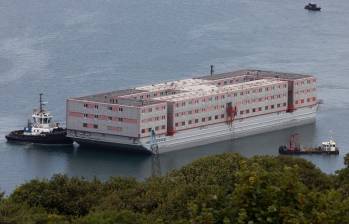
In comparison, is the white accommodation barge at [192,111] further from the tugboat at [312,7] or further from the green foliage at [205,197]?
the tugboat at [312,7]

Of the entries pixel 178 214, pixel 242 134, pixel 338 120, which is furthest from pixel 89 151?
pixel 178 214

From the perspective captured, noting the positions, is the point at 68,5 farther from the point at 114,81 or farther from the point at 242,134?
the point at 242,134

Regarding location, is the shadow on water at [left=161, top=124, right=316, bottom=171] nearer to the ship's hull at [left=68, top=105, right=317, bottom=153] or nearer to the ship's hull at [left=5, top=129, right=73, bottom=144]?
the ship's hull at [left=68, top=105, right=317, bottom=153]

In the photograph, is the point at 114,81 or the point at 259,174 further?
the point at 114,81

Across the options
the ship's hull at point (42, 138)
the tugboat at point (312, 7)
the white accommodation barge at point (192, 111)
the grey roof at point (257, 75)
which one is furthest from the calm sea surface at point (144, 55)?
the grey roof at point (257, 75)

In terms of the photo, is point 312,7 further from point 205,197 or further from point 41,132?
point 205,197

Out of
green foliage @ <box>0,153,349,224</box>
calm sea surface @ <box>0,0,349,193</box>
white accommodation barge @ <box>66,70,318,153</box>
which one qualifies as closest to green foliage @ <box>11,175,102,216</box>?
green foliage @ <box>0,153,349,224</box>
